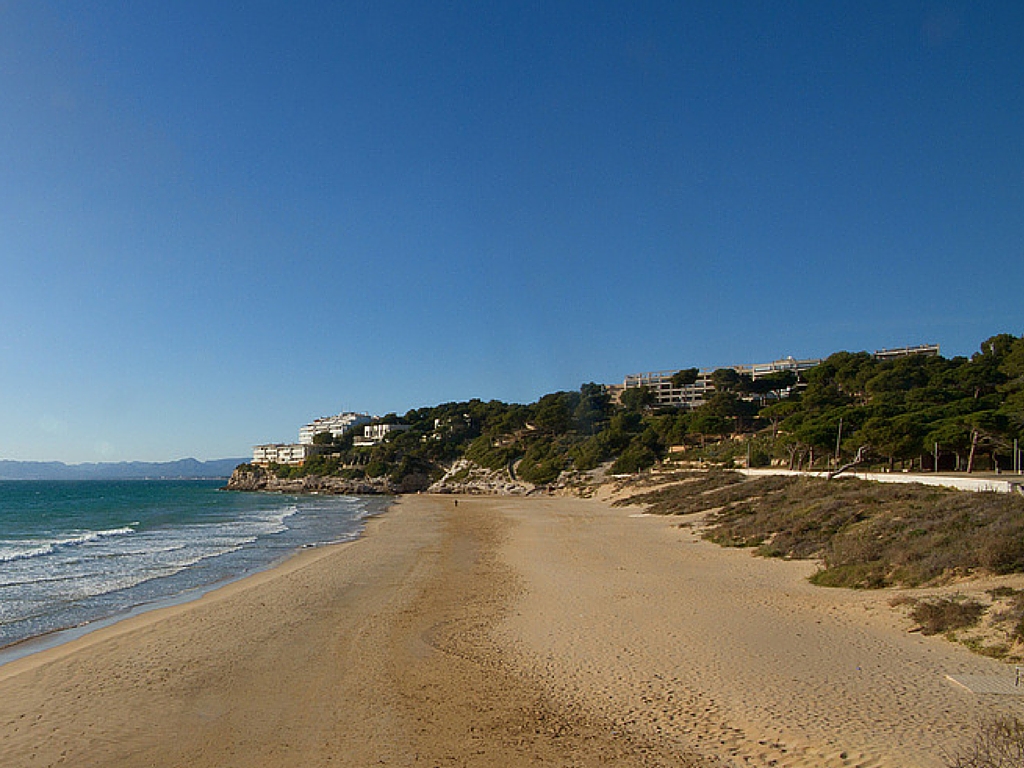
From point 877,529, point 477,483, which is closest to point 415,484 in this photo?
point 477,483

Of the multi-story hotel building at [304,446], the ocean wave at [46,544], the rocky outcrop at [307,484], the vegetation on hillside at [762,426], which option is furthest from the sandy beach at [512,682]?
the multi-story hotel building at [304,446]

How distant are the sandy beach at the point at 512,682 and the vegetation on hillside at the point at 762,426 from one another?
27697 mm

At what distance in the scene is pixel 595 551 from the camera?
2220 centimetres

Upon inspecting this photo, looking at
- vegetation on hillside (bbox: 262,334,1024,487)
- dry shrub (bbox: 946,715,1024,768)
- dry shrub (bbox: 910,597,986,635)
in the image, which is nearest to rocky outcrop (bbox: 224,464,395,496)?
vegetation on hillside (bbox: 262,334,1024,487)

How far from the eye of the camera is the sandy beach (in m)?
6.72

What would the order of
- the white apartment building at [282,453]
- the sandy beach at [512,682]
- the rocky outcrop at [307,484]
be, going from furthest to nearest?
the white apartment building at [282,453] < the rocky outcrop at [307,484] < the sandy beach at [512,682]

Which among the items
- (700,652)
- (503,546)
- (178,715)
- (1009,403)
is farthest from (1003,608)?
(1009,403)

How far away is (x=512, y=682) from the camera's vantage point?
28.9 feet

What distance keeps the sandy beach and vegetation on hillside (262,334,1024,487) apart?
90.9 feet

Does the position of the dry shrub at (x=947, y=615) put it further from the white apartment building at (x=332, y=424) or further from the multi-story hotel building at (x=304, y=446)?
the white apartment building at (x=332, y=424)

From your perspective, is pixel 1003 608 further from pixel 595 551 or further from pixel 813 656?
pixel 595 551

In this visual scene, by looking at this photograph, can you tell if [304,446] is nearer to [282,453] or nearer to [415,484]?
[282,453]

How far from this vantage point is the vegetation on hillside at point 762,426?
123ft

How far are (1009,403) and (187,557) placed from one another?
45.2 metres
